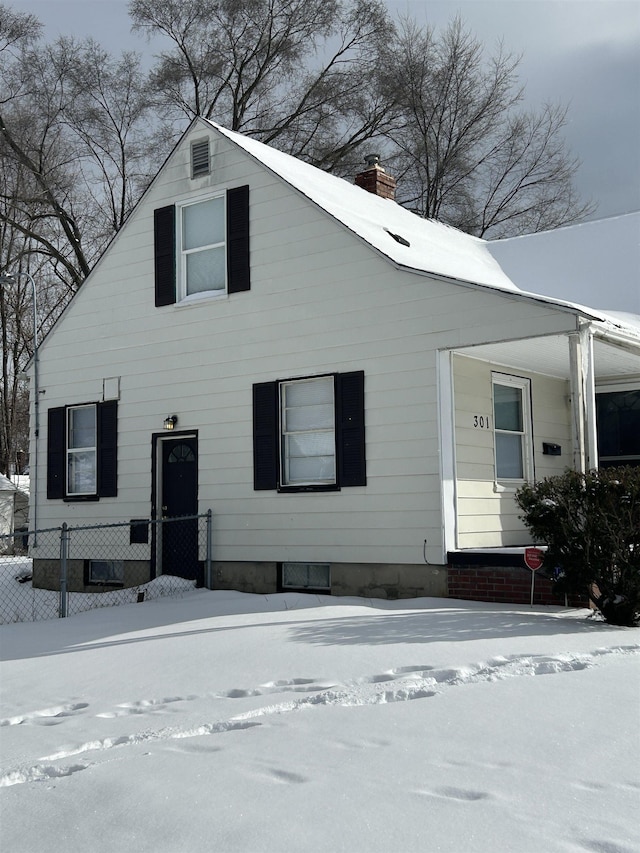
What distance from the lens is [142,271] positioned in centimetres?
1362

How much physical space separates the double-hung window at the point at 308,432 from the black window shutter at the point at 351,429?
0.85ft

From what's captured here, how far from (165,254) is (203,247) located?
66cm

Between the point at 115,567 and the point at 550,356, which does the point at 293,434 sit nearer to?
the point at 550,356

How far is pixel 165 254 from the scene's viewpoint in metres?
13.3

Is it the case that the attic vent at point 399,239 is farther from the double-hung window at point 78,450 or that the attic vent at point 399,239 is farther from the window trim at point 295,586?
the double-hung window at point 78,450

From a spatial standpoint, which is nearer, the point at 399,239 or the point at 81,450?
the point at 399,239

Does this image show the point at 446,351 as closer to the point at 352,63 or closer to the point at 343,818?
the point at 343,818

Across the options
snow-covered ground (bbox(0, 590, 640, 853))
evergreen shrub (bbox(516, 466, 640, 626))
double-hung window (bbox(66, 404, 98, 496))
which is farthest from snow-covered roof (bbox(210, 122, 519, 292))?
snow-covered ground (bbox(0, 590, 640, 853))

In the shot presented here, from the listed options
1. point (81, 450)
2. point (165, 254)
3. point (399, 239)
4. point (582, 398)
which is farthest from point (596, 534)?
point (81, 450)

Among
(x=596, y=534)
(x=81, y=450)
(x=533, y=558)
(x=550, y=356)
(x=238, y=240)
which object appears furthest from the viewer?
(x=81, y=450)

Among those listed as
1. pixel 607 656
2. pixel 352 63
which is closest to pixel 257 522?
pixel 607 656

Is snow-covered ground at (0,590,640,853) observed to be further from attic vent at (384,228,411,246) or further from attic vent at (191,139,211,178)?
attic vent at (191,139,211,178)

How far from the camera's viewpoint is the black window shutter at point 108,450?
13555 millimetres

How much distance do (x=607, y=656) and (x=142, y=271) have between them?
31.3ft
